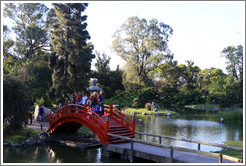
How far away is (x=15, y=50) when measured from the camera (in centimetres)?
3127

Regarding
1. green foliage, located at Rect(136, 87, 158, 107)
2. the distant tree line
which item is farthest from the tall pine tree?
green foliage, located at Rect(136, 87, 158, 107)

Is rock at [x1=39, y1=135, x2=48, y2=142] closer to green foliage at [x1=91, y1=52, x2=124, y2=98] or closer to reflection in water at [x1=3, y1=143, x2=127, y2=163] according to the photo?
reflection in water at [x1=3, y1=143, x2=127, y2=163]

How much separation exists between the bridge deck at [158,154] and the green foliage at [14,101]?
5.18 m

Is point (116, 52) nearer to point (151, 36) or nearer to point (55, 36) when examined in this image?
point (151, 36)

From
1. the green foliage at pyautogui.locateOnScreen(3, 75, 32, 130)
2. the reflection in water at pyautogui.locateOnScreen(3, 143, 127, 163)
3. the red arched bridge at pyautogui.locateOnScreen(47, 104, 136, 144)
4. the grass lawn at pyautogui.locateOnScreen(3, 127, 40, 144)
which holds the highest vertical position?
the green foliage at pyautogui.locateOnScreen(3, 75, 32, 130)

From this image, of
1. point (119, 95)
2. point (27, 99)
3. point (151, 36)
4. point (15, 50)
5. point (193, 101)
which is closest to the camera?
point (27, 99)

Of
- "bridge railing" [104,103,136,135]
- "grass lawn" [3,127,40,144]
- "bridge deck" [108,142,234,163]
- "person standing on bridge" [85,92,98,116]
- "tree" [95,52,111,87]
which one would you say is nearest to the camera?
"bridge deck" [108,142,234,163]

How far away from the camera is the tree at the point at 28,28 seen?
104ft

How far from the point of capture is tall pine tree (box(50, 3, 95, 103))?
22312mm

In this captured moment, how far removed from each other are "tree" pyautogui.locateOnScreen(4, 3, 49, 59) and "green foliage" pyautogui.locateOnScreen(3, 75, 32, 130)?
66.3 ft

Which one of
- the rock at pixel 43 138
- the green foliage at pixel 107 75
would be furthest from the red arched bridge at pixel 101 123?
the green foliage at pixel 107 75

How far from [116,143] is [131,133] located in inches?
42.2

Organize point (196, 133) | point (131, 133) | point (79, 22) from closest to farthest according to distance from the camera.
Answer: point (131, 133) < point (196, 133) < point (79, 22)

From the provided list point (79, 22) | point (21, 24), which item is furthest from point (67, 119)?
point (21, 24)
